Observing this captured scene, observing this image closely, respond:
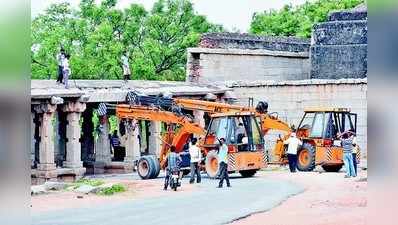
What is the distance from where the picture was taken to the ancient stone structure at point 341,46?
938cm

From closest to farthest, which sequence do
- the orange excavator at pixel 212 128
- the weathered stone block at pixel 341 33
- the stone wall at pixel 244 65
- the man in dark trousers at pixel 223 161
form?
the man in dark trousers at pixel 223 161, the orange excavator at pixel 212 128, the stone wall at pixel 244 65, the weathered stone block at pixel 341 33

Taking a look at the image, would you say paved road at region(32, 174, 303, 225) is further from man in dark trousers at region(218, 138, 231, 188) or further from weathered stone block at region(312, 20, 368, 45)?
weathered stone block at region(312, 20, 368, 45)

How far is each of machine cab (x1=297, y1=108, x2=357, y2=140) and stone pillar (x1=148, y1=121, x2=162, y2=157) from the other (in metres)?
1.27

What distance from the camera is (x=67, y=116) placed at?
8.01 metres

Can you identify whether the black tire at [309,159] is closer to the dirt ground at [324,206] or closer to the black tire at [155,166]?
the dirt ground at [324,206]

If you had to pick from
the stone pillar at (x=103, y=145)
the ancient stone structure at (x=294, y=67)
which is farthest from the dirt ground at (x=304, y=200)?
the ancient stone structure at (x=294, y=67)

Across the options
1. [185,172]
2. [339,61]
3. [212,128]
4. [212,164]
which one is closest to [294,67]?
[339,61]

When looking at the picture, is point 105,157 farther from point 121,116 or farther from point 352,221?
point 352,221

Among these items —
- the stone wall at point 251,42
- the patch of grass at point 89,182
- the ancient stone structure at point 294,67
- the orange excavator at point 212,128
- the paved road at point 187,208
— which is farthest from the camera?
the stone wall at point 251,42

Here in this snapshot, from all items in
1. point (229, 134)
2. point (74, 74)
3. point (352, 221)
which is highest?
point (74, 74)

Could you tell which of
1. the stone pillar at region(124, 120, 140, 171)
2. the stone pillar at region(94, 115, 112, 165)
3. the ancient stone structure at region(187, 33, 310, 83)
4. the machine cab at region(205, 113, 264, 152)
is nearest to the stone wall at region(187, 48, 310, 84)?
the ancient stone structure at region(187, 33, 310, 83)

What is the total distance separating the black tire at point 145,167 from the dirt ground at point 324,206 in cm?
115
